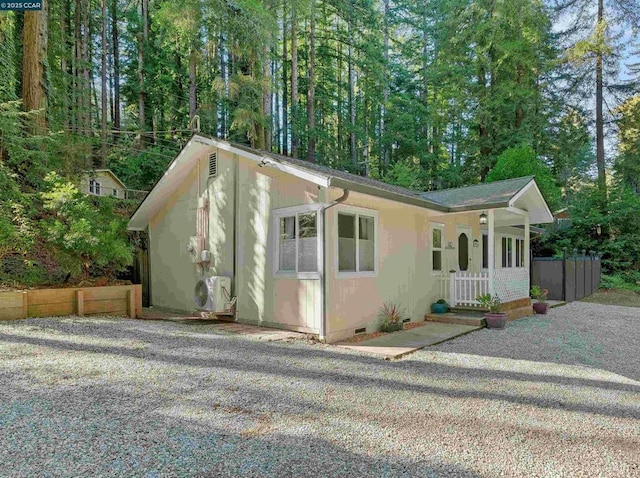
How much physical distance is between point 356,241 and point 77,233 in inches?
197

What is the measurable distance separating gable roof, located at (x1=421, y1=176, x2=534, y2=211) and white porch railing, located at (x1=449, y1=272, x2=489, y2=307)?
1.62 m

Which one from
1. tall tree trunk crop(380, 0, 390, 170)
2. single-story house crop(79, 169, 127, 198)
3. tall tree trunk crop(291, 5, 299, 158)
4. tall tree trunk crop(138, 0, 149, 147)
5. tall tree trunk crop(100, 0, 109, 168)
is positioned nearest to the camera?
single-story house crop(79, 169, 127, 198)

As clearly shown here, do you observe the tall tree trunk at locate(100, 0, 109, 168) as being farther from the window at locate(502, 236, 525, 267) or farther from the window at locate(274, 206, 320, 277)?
the window at locate(502, 236, 525, 267)

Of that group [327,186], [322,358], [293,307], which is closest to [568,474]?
[322,358]

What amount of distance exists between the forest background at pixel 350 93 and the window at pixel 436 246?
6538 mm

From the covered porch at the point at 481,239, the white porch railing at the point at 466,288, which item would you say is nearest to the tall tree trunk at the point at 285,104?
the covered porch at the point at 481,239

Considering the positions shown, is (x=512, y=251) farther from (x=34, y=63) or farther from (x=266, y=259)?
(x=34, y=63)

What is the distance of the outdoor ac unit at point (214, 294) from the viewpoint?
24.7 feet

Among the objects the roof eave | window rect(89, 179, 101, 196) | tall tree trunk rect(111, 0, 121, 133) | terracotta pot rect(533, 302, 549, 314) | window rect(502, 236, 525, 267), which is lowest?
terracotta pot rect(533, 302, 549, 314)

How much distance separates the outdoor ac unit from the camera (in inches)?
296

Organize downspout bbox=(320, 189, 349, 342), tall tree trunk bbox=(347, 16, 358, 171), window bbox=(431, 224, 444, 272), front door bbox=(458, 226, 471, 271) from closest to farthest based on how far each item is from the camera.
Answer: downspout bbox=(320, 189, 349, 342)
window bbox=(431, 224, 444, 272)
front door bbox=(458, 226, 471, 271)
tall tree trunk bbox=(347, 16, 358, 171)

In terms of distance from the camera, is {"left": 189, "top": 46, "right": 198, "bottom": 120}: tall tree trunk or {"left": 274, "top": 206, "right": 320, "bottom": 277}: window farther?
{"left": 189, "top": 46, "right": 198, "bottom": 120}: tall tree trunk

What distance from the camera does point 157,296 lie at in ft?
33.0

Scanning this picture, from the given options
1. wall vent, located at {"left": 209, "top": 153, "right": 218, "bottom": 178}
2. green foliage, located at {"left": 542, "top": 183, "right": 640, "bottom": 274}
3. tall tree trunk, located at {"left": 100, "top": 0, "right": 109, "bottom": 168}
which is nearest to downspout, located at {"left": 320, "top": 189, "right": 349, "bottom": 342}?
wall vent, located at {"left": 209, "top": 153, "right": 218, "bottom": 178}
